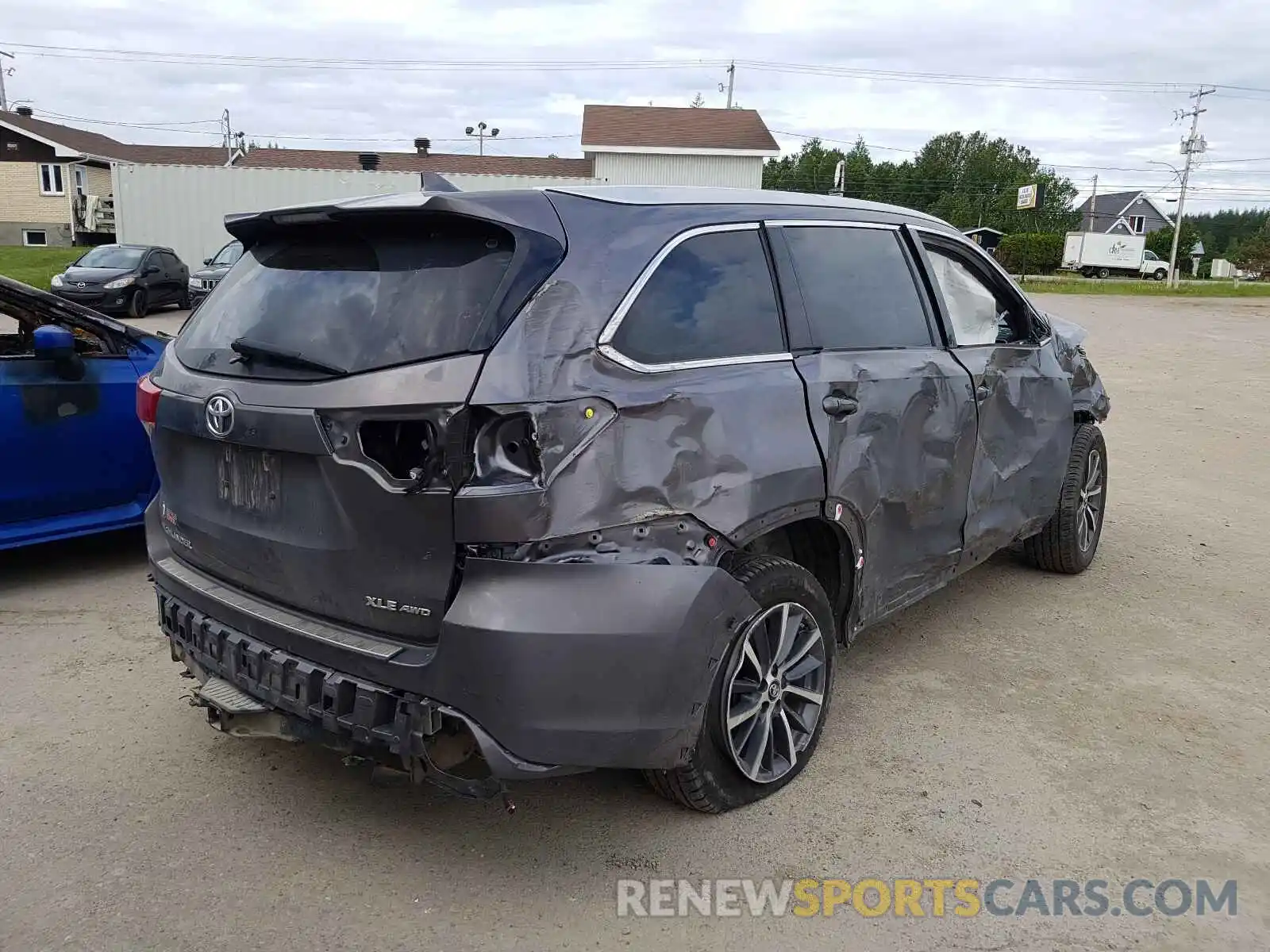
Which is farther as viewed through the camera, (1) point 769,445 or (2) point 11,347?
(2) point 11,347

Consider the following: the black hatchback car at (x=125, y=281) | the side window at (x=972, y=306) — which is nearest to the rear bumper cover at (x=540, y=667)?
the side window at (x=972, y=306)

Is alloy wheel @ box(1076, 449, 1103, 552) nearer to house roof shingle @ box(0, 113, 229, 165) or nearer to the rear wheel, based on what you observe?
the rear wheel

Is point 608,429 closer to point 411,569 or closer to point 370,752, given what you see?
point 411,569

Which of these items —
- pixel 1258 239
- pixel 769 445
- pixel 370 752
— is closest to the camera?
pixel 370 752

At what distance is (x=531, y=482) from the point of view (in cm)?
257

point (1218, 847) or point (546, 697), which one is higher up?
point (546, 697)

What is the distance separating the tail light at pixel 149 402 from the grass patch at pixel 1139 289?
134 ft

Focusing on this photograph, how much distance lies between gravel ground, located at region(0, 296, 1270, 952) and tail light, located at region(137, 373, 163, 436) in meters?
1.16

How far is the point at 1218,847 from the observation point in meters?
3.12

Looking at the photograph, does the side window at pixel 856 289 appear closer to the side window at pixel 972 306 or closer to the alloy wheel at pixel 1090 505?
the side window at pixel 972 306

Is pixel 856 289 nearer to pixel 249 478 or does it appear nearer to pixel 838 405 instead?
pixel 838 405

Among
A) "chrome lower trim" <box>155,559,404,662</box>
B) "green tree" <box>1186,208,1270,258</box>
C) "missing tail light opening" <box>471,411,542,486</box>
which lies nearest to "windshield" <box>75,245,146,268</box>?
"chrome lower trim" <box>155,559,404,662</box>

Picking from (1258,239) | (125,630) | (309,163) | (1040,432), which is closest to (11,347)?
(125,630)

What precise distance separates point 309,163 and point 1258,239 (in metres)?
75.9
